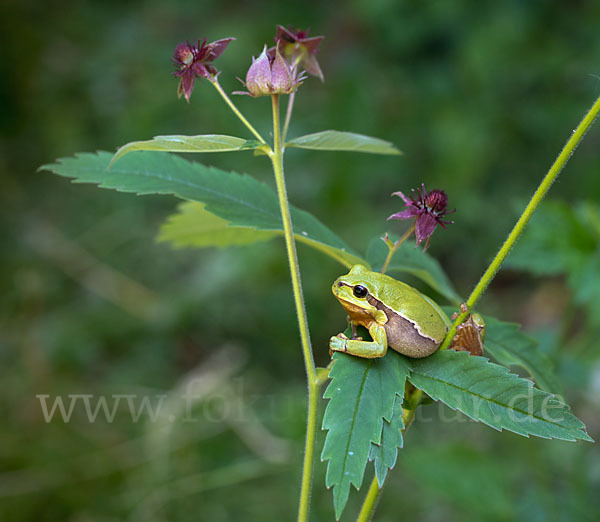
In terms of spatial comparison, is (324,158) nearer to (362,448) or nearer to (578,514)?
(578,514)

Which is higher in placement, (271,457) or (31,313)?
(31,313)

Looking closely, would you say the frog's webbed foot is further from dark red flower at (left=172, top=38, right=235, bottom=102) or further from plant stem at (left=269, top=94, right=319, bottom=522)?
dark red flower at (left=172, top=38, right=235, bottom=102)

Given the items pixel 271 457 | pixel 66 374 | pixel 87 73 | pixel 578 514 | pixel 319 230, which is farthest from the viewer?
pixel 87 73

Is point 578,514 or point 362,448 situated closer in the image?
point 362,448

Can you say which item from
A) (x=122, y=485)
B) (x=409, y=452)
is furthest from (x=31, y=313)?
(x=409, y=452)

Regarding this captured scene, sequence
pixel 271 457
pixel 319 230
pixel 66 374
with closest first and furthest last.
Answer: pixel 319 230 → pixel 271 457 → pixel 66 374

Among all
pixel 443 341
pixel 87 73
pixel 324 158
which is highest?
pixel 87 73

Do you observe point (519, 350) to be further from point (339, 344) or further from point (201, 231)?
point (201, 231)
